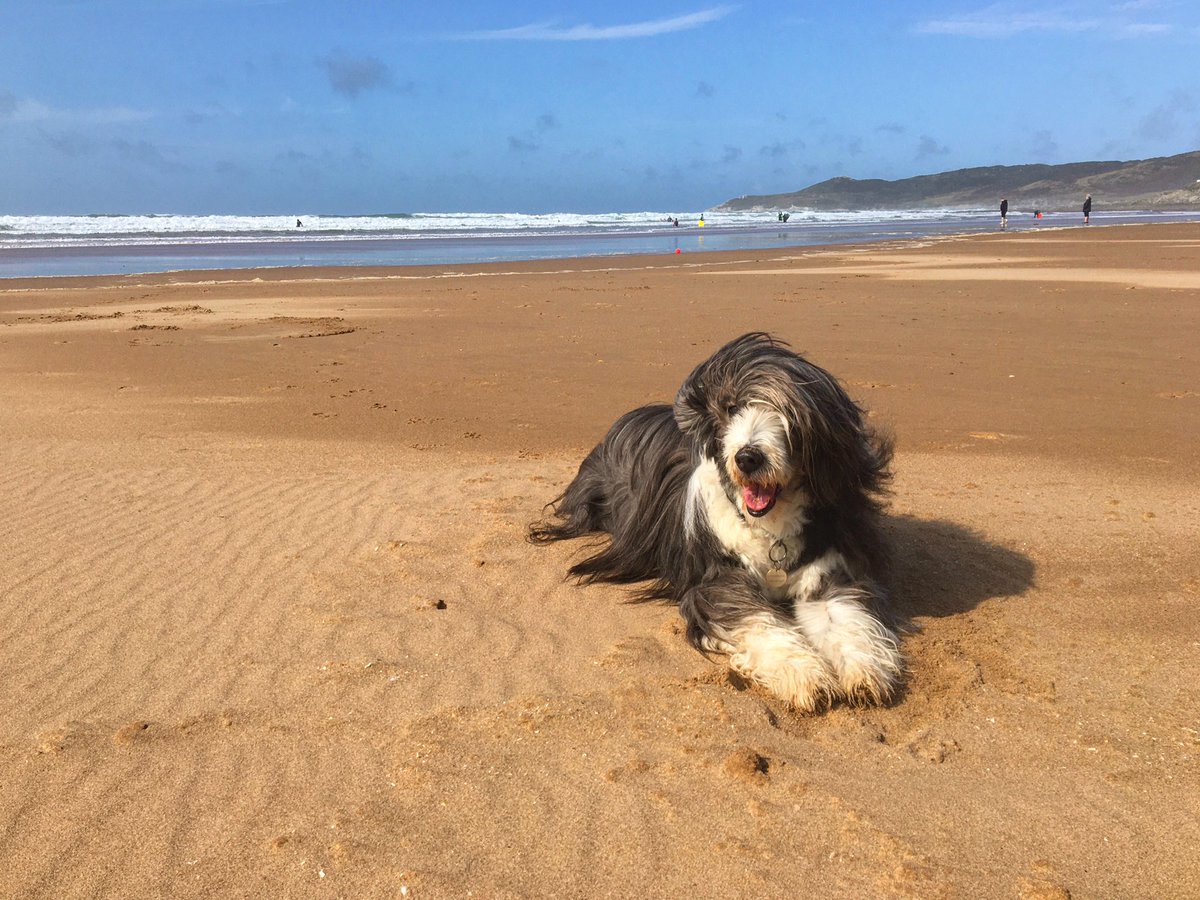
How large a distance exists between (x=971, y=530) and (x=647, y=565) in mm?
2027

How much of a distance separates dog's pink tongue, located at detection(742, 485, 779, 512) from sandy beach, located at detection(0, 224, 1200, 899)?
2.29 ft

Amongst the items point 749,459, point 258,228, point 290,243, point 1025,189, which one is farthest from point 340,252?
point 1025,189

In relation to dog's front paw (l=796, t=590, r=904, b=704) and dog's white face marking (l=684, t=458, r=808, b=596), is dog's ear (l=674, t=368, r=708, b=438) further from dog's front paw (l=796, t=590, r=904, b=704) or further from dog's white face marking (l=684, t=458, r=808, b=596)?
dog's front paw (l=796, t=590, r=904, b=704)

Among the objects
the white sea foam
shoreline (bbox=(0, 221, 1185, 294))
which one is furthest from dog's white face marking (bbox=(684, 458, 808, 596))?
the white sea foam

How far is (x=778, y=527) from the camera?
4.04 metres

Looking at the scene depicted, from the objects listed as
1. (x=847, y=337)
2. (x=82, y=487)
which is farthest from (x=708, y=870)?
(x=847, y=337)

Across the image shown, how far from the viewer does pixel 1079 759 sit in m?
3.28

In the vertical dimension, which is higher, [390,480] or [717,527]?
[717,527]

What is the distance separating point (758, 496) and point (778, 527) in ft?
0.84

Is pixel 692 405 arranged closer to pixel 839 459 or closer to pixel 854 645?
pixel 839 459

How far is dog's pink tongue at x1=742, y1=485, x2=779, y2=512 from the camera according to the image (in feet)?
12.5

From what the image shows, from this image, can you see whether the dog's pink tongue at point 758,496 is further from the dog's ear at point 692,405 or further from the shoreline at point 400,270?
the shoreline at point 400,270

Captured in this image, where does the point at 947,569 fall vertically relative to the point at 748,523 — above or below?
below

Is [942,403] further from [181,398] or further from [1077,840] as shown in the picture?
[181,398]
